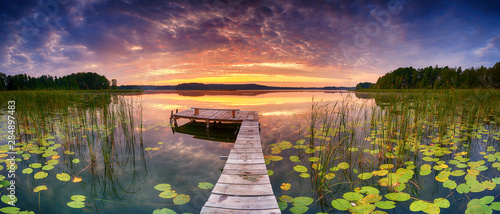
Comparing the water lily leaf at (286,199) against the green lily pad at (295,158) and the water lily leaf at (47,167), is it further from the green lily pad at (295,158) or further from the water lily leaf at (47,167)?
the water lily leaf at (47,167)

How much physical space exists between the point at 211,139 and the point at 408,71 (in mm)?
74215

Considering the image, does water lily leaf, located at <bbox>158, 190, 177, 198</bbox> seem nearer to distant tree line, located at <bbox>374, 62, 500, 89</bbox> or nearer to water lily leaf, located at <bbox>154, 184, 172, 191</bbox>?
water lily leaf, located at <bbox>154, 184, 172, 191</bbox>

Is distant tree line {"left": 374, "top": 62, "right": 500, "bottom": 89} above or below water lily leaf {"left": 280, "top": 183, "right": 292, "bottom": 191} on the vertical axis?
above

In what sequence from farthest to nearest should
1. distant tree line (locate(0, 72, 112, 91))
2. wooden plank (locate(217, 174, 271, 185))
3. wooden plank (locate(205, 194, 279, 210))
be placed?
distant tree line (locate(0, 72, 112, 91)), wooden plank (locate(217, 174, 271, 185)), wooden plank (locate(205, 194, 279, 210))

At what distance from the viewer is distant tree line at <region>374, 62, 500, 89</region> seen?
5.28 m

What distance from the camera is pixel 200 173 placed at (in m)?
4.09

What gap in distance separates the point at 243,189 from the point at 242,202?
0.33 m

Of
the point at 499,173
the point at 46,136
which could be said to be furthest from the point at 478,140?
the point at 46,136

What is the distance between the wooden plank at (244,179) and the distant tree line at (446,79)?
11.8ft

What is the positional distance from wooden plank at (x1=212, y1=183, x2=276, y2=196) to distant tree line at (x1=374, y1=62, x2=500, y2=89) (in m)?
3.67

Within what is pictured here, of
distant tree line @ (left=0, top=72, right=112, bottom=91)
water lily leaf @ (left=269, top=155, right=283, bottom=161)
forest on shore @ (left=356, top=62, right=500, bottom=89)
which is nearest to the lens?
water lily leaf @ (left=269, top=155, right=283, bottom=161)

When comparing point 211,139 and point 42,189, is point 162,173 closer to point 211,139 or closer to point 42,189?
point 42,189

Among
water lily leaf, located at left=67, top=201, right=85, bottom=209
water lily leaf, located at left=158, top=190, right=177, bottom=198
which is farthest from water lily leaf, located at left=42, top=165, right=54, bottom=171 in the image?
water lily leaf, located at left=158, top=190, right=177, bottom=198

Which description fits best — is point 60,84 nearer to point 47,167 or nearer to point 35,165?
point 35,165
